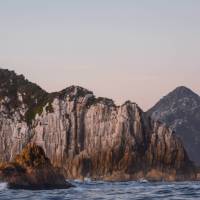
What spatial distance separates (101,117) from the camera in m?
176

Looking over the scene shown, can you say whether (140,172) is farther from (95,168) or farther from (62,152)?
(62,152)

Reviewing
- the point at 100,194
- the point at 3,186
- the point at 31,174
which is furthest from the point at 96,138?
the point at 100,194

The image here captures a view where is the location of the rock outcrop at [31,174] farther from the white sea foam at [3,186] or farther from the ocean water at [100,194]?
the ocean water at [100,194]

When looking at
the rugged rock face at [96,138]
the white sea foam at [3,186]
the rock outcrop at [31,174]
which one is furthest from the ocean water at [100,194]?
the rugged rock face at [96,138]

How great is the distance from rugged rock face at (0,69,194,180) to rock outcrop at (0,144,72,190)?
250 ft

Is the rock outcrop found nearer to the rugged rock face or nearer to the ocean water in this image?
the ocean water

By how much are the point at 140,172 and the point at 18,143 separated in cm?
4063

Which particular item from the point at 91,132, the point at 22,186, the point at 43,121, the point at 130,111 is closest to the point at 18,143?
the point at 43,121

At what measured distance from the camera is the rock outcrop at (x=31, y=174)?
78312 mm

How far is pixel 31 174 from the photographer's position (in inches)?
3105

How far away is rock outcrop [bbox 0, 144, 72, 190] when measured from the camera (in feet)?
257

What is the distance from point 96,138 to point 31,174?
91.9 meters

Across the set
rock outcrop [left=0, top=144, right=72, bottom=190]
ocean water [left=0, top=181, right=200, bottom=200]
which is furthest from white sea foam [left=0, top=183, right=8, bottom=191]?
rock outcrop [left=0, top=144, right=72, bottom=190]

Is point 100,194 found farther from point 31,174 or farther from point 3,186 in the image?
point 3,186
